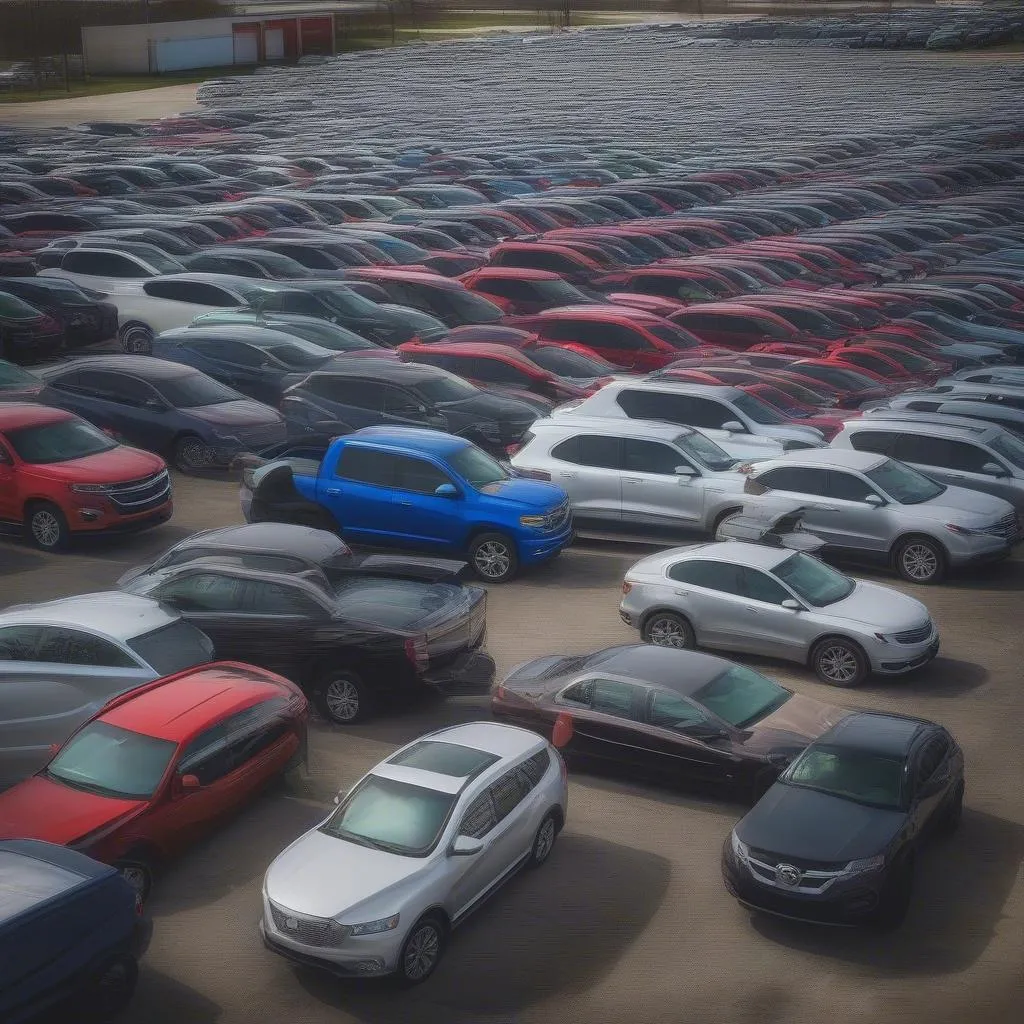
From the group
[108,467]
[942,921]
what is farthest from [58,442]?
[942,921]

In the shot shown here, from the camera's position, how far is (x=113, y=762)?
9.98 meters

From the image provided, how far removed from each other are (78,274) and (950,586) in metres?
16.9

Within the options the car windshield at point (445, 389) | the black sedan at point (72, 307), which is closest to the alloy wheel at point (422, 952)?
the car windshield at point (445, 389)

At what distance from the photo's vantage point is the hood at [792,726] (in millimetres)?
10891

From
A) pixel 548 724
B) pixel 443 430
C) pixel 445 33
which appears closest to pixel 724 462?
pixel 443 430

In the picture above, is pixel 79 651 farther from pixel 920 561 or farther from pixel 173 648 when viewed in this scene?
pixel 920 561

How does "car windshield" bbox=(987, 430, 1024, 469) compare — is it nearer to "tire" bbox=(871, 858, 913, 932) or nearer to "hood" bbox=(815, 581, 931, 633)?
"hood" bbox=(815, 581, 931, 633)

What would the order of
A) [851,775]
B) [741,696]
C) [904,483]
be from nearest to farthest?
[851,775] < [741,696] < [904,483]

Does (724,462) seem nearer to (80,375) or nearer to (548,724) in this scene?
(548,724)

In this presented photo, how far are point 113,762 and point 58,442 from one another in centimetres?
769

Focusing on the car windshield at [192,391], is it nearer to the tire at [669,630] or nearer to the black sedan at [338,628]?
the black sedan at [338,628]

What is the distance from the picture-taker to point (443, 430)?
19406mm

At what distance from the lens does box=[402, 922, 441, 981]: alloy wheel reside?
865 centimetres

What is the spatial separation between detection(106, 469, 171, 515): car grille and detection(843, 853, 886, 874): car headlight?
9.86m
